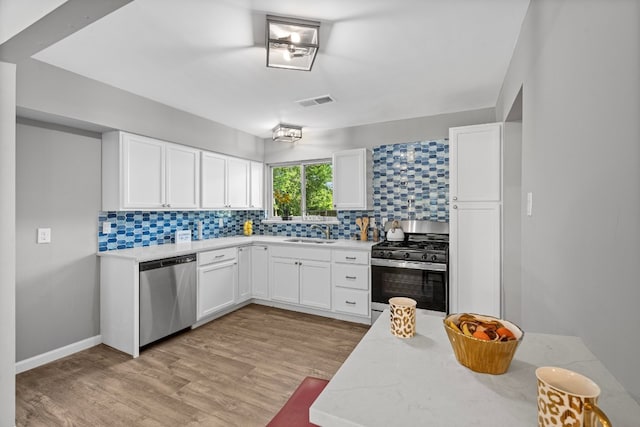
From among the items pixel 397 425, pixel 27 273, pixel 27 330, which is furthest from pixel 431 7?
pixel 27 330

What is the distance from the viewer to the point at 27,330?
2504mm

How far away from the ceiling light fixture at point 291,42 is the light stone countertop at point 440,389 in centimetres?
188

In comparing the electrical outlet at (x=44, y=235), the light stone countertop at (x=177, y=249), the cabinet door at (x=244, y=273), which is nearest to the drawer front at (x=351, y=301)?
the light stone countertop at (x=177, y=249)

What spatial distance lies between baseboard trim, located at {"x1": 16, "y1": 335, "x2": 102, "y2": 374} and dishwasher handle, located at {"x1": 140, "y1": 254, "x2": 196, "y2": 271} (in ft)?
3.15

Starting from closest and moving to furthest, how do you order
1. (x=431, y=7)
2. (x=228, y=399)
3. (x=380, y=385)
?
(x=380, y=385) → (x=431, y=7) → (x=228, y=399)

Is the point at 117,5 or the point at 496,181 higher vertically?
the point at 117,5

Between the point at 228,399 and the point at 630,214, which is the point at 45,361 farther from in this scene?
the point at 630,214

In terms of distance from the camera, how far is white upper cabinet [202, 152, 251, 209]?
386 cm

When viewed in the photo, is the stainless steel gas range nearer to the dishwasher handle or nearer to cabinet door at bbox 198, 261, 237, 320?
cabinet door at bbox 198, 261, 237, 320

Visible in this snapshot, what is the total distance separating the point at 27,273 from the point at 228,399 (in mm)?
2088

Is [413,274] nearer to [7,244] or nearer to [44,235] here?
[7,244]

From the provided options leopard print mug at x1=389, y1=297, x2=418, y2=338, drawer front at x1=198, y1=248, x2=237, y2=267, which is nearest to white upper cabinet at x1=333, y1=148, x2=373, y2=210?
drawer front at x1=198, y1=248, x2=237, y2=267

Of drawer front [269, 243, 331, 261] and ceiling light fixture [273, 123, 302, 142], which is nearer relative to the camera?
drawer front [269, 243, 331, 261]

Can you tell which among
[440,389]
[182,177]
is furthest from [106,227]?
[440,389]
